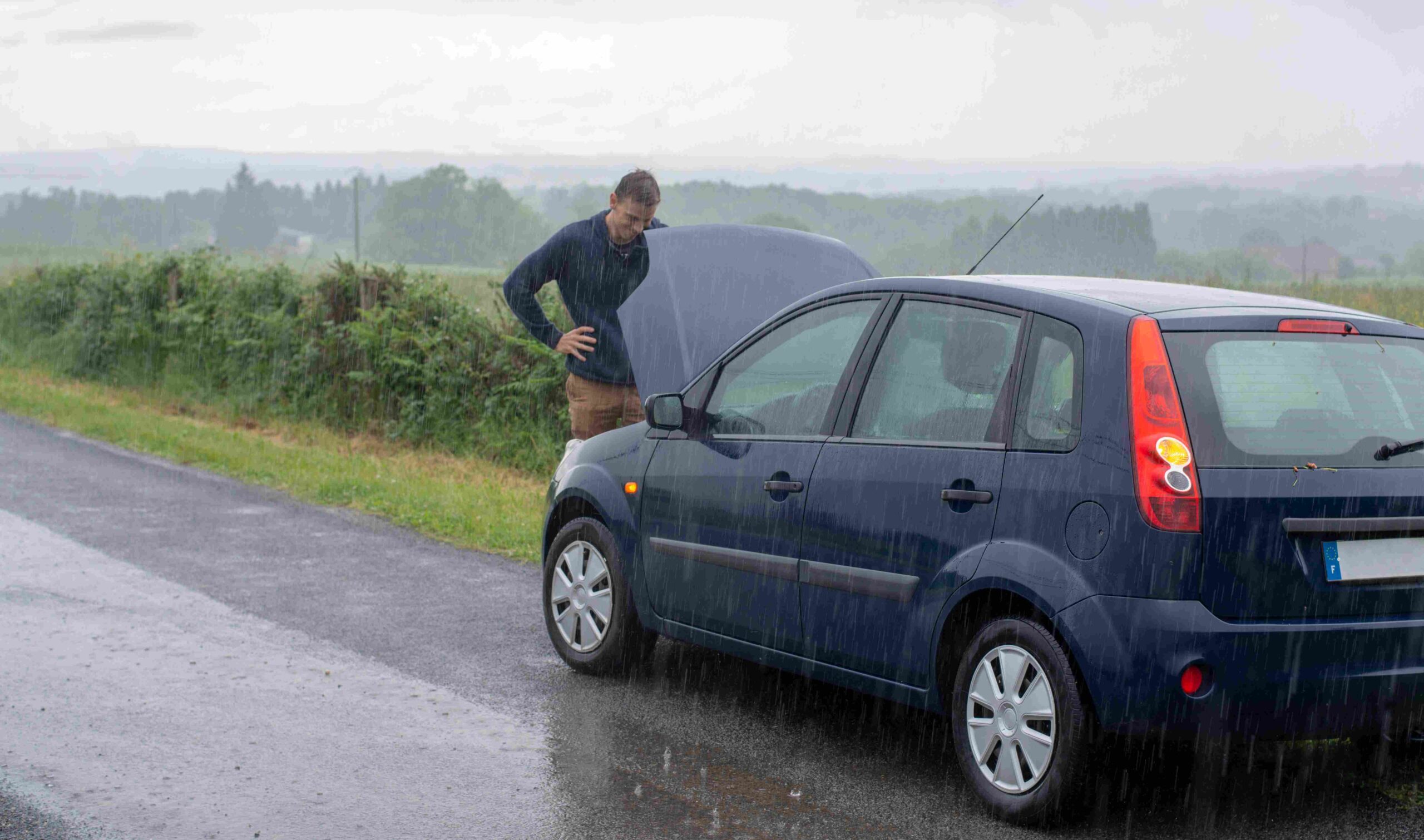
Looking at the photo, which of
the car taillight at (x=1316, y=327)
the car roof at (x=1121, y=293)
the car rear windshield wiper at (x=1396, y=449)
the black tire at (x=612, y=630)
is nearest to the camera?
the car rear windshield wiper at (x=1396, y=449)

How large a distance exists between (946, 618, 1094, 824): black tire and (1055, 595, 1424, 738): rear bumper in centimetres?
7

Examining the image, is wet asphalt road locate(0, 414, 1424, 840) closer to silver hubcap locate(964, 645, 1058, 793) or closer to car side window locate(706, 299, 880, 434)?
silver hubcap locate(964, 645, 1058, 793)

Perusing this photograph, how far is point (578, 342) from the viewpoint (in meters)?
8.04

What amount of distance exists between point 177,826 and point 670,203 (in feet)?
21.0

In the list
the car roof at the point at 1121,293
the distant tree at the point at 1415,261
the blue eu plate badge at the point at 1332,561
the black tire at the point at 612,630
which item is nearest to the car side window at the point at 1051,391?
the car roof at the point at 1121,293

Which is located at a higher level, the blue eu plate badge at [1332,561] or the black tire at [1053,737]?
the blue eu plate badge at [1332,561]

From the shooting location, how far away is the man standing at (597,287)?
26.3ft

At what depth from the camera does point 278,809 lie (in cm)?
469

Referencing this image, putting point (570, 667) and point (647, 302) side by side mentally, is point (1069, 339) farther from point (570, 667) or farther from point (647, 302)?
point (647, 302)

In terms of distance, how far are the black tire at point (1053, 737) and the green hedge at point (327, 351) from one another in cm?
951

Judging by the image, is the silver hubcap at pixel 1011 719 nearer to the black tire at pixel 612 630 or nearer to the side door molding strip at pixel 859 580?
the side door molding strip at pixel 859 580

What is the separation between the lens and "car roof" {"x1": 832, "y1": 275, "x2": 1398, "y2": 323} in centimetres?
466

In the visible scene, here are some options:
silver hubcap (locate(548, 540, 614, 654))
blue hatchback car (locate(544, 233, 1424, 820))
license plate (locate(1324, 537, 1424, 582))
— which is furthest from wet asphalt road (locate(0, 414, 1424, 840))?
license plate (locate(1324, 537, 1424, 582))

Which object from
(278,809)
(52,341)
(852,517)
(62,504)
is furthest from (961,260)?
(52,341)
